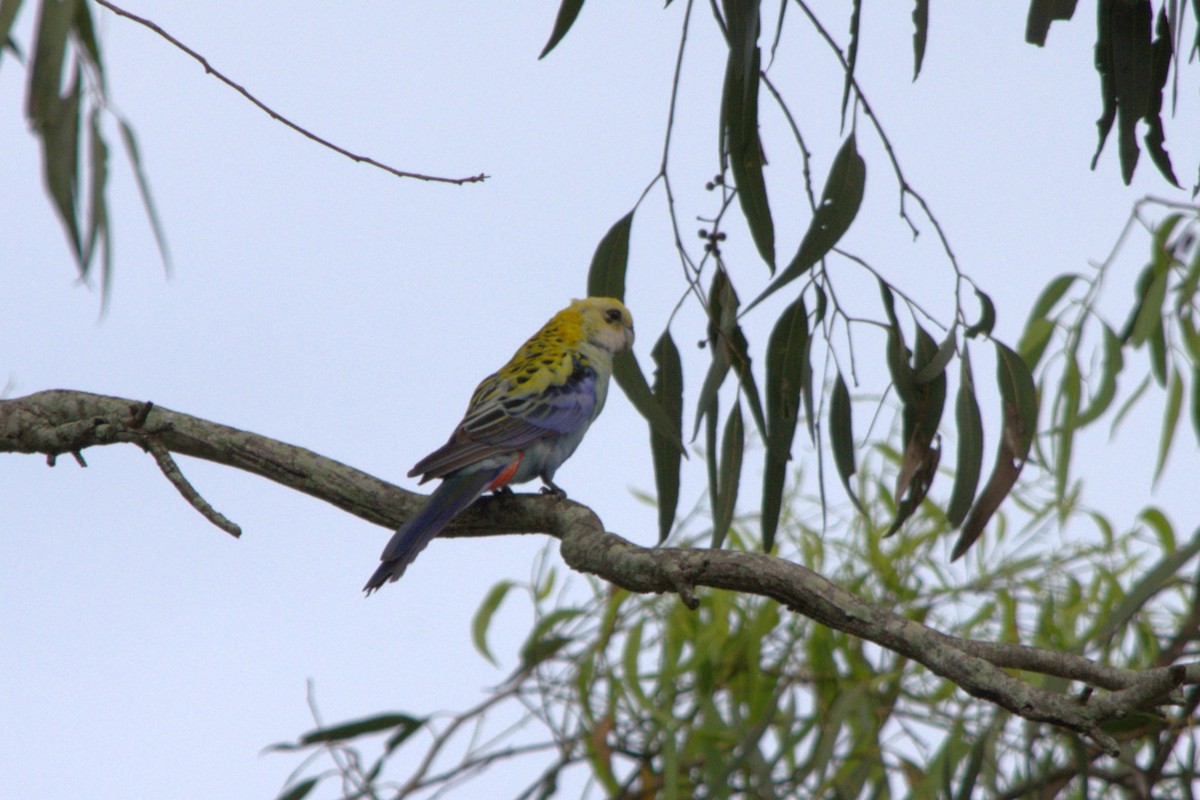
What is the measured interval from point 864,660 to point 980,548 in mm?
503

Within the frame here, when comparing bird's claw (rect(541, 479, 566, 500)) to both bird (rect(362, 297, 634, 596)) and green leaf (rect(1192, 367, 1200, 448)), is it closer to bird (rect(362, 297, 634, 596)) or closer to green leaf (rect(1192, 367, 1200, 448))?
bird (rect(362, 297, 634, 596))

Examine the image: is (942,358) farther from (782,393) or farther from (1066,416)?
(1066,416)

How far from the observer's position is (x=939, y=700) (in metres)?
3.71

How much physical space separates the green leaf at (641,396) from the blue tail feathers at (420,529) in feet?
1.42

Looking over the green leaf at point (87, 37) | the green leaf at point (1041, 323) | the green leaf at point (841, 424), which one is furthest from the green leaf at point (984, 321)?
the green leaf at point (87, 37)

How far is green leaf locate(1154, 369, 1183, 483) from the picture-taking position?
3178 millimetres

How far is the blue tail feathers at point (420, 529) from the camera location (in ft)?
8.36

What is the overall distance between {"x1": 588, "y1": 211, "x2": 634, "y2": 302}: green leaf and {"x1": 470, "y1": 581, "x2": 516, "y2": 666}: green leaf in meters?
1.44

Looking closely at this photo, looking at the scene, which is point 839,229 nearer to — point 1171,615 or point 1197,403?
point 1197,403

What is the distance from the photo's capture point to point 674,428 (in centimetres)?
272

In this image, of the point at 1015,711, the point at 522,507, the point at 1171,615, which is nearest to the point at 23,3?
the point at 1015,711

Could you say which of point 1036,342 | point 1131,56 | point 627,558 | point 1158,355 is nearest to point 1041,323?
point 1036,342

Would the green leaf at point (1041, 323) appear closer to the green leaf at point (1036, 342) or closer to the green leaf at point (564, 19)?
the green leaf at point (1036, 342)

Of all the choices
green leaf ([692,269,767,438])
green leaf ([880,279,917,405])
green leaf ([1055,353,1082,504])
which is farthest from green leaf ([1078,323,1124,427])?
green leaf ([692,269,767,438])
